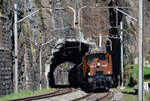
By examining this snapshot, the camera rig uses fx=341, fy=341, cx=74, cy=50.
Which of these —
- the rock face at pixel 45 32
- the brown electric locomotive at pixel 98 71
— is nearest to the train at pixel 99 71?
the brown electric locomotive at pixel 98 71

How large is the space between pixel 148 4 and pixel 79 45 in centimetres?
1184

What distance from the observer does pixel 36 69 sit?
134ft

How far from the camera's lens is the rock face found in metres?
27.9

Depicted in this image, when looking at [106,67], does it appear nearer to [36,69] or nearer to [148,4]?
[36,69]

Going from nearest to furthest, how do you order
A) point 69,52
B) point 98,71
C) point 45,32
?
point 98,71 < point 45,32 < point 69,52

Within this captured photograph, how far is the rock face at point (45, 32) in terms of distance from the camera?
1100 inches

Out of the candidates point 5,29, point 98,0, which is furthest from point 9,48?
point 98,0

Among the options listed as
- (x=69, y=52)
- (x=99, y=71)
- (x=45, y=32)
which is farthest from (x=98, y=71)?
(x=69, y=52)

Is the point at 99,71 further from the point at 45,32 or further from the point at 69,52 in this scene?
the point at 69,52

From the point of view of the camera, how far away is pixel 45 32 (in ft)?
151

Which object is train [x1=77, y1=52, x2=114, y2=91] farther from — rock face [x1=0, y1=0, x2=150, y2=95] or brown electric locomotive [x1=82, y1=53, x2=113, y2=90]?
rock face [x1=0, y1=0, x2=150, y2=95]

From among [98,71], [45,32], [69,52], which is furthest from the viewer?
[69,52]

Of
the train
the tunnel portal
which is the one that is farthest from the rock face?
the train

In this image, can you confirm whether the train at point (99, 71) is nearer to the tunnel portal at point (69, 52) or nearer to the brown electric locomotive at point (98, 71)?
the brown electric locomotive at point (98, 71)
